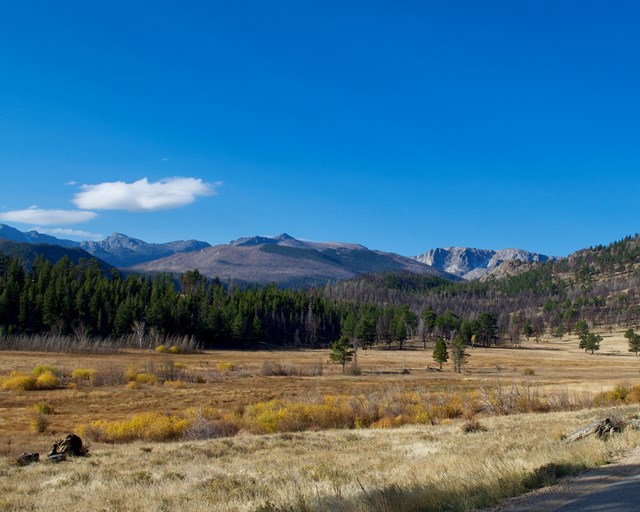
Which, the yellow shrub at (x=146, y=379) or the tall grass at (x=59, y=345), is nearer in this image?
the yellow shrub at (x=146, y=379)

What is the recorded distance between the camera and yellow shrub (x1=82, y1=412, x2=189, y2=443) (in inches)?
1035

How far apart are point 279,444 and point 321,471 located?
813 cm

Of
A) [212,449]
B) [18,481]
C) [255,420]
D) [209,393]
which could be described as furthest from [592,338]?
[18,481]

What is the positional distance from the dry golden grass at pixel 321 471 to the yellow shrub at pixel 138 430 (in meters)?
1.88

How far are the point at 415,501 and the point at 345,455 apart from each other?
37.4 ft

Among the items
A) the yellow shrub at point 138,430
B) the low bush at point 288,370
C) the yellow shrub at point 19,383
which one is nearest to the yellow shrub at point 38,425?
the yellow shrub at point 138,430

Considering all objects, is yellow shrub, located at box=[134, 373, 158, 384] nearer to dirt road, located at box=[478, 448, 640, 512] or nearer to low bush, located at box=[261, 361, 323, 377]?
low bush, located at box=[261, 361, 323, 377]

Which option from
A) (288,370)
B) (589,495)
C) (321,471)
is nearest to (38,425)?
(321,471)

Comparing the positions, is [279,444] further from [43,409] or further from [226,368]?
[226,368]

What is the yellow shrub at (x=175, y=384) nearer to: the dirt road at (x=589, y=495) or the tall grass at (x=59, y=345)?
the tall grass at (x=59, y=345)

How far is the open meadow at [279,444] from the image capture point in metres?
10.4

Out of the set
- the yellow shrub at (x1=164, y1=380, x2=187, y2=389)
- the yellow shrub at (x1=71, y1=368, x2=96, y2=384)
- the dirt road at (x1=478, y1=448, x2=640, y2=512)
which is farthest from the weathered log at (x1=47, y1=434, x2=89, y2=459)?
the yellow shrub at (x1=71, y1=368, x2=96, y2=384)

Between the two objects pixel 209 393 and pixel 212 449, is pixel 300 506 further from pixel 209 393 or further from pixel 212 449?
pixel 209 393

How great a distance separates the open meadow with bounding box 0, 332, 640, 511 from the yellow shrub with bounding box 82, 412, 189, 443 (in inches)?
2.7
